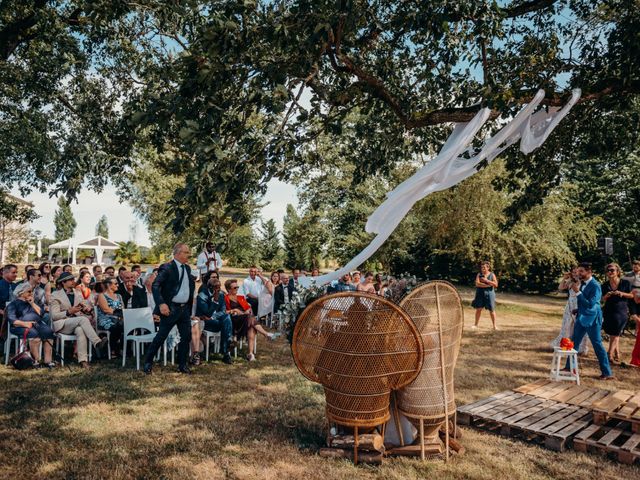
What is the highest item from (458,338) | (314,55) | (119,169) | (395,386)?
(314,55)

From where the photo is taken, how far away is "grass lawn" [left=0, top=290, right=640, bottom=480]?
4055 mm

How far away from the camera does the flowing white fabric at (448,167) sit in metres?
5.55

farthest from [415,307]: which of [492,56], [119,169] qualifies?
[492,56]

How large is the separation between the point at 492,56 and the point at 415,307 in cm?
517

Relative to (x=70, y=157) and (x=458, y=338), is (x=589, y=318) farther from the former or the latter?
(x=70, y=157)

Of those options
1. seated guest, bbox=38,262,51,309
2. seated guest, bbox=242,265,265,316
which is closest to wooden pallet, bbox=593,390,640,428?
seated guest, bbox=242,265,265,316

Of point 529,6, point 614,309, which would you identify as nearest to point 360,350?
point 529,6

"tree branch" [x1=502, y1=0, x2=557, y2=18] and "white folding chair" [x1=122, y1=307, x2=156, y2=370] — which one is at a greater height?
"tree branch" [x1=502, y1=0, x2=557, y2=18]

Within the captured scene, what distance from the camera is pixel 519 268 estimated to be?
17953mm

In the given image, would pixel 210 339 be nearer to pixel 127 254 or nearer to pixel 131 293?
pixel 131 293

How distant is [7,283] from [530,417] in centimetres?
892

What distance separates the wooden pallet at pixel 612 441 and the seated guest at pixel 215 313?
5.43m

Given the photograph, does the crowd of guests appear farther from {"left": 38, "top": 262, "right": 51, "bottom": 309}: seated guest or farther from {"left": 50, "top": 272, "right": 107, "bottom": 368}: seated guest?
{"left": 38, "top": 262, "right": 51, "bottom": 309}: seated guest

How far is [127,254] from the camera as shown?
54000 millimetres
